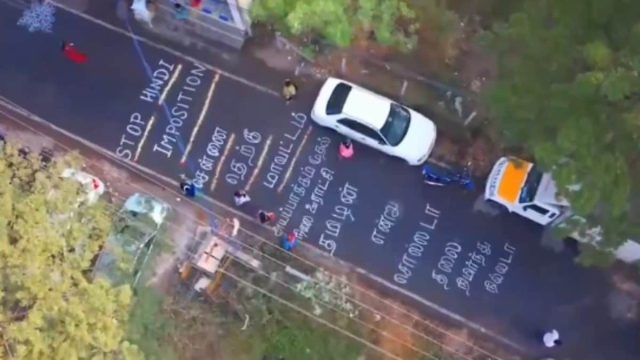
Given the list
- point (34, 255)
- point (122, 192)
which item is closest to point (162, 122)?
point (122, 192)

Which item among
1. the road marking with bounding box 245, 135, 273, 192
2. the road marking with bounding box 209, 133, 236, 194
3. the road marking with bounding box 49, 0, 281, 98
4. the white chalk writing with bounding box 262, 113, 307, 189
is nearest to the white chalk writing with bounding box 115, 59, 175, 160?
the road marking with bounding box 49, 0, 281, 98

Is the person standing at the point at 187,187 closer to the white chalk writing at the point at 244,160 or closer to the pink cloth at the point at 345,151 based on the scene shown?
the white chalk writing at the point at 244,160

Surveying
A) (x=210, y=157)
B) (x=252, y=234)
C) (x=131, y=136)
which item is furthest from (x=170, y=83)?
(x=252, y=234)

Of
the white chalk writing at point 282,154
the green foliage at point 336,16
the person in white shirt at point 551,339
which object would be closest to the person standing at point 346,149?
the white chalk writing at point 282,154

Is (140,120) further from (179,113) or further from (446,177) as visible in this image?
(446,177)

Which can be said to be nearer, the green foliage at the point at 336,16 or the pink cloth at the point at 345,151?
the green foliage at the point at 336,16

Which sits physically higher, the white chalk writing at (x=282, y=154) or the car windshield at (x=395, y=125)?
Result: the car windshield at (x=395, y=125)
